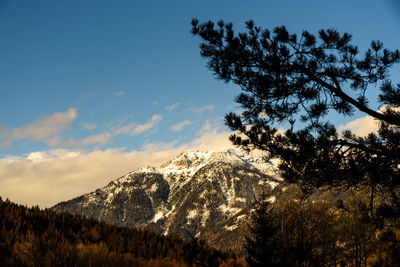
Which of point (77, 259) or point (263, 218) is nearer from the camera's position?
point (77, 259)

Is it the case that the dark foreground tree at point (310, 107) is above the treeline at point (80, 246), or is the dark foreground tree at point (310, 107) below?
above

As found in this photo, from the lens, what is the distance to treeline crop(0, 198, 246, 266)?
4.46m

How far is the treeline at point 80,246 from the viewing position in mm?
4461

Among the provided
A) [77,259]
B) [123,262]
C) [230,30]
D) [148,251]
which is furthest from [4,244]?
[230,30]

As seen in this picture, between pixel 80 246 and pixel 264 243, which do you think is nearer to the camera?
pixel 80 246

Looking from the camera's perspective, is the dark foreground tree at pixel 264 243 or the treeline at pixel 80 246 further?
the dark foreground tree at pixel 264 243

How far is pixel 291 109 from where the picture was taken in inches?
294

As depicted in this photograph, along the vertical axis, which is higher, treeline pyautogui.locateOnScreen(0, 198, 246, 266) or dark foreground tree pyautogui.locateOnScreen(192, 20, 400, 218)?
dark foreground tree pyautogui.locateOnScreen(192, 20, 400, 218)

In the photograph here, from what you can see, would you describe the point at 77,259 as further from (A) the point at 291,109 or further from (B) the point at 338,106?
(B) the point at 338,106

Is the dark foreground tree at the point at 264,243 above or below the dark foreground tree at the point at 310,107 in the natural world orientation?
below

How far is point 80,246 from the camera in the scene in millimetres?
5199

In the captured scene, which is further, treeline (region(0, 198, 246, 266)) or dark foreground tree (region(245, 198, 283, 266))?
dark foreground tree (region(245, 198, 283, 266))

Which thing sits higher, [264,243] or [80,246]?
[80,246]

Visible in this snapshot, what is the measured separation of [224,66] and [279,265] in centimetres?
518
